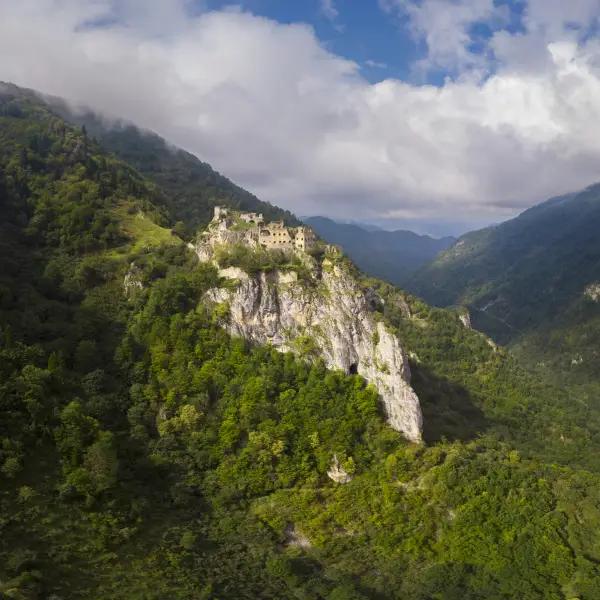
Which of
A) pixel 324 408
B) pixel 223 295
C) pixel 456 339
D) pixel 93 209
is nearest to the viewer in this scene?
pixel 324 408

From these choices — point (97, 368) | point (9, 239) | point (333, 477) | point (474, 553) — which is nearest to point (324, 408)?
point (333, 477)

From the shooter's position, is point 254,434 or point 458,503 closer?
point 458,503

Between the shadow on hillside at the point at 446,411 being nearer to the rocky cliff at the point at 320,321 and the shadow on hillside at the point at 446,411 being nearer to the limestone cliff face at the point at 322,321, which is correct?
the rocky cliff at the point at 320,321

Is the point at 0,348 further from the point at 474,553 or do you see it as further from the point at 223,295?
the point at 474,553

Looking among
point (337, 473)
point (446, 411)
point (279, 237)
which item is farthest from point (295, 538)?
point (279, 237)

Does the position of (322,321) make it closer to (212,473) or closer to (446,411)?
(212,473)

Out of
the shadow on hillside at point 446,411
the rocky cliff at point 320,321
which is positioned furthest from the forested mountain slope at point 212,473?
the rocky cliff at point 320,321
